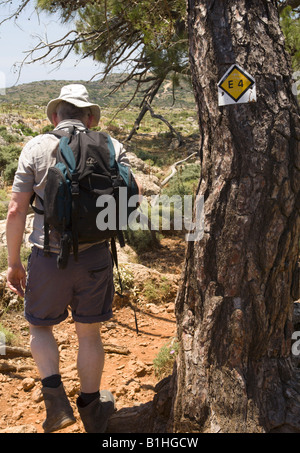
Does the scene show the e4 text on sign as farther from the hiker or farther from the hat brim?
the hat brim

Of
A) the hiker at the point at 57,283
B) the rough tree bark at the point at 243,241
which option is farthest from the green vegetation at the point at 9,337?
the rough tree bark at the point at 243,241

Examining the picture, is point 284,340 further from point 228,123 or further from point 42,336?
point 42,336

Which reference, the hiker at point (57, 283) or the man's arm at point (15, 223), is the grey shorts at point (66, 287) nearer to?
the hiker at point (57, 283)

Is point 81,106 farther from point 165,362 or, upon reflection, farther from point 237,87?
point 165,362

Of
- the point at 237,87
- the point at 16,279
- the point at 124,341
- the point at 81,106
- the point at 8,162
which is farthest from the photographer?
the point at 8,162

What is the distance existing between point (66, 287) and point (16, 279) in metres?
0.34

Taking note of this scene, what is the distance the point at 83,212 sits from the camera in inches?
90.0

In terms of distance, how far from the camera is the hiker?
7.83ft

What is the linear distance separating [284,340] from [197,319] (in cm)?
47

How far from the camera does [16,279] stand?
2.57 meters

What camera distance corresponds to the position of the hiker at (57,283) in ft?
7.83

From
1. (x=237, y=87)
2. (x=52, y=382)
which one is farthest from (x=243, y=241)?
(x=52, y=382)

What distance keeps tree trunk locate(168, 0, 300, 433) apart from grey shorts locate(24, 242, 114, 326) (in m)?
0.53
